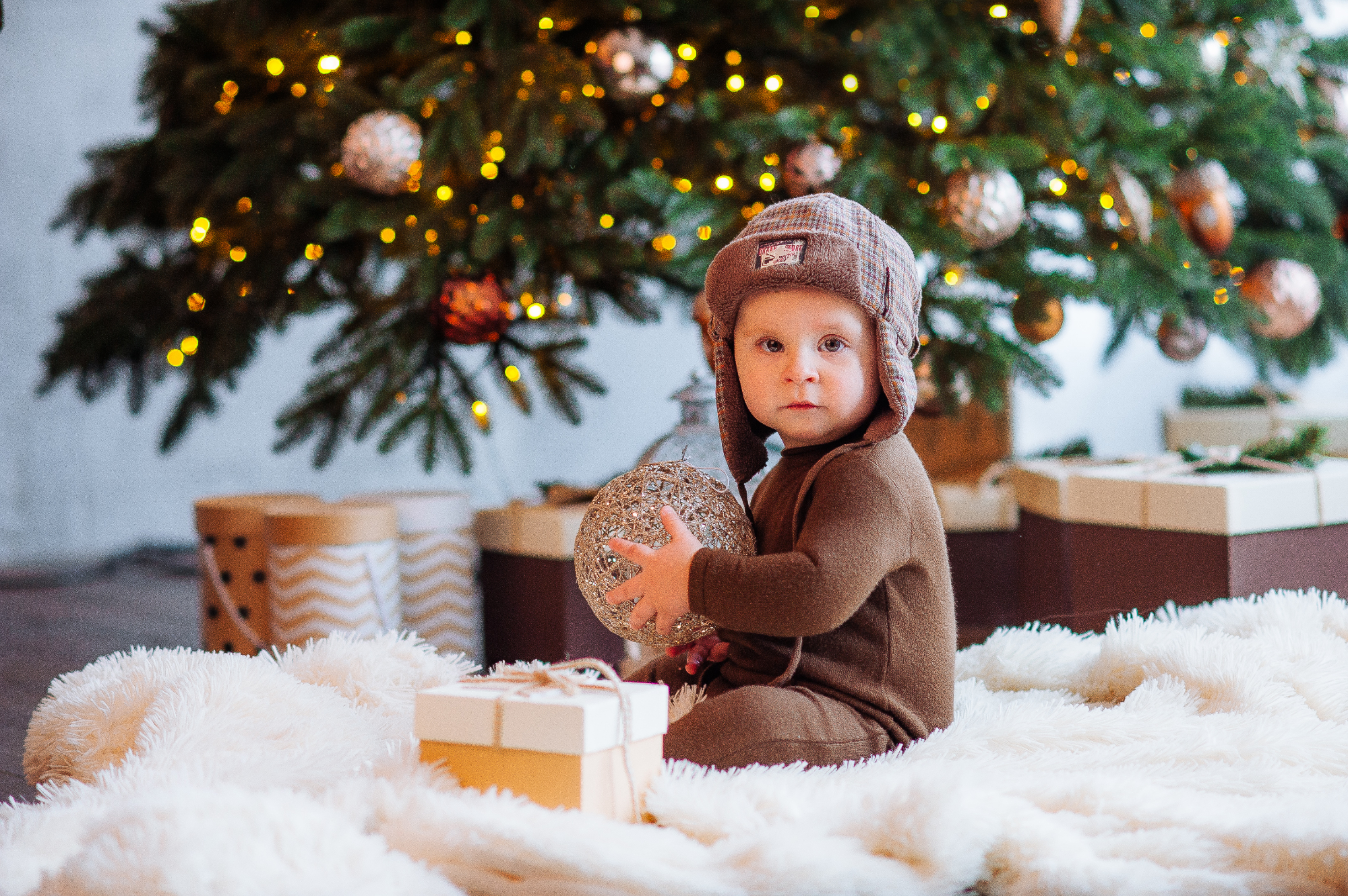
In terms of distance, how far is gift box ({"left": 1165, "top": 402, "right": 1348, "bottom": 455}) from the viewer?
2.28 metres

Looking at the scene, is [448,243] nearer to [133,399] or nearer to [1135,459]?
[133,399]

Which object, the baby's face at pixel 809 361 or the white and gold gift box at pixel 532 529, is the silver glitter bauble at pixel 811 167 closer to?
the white and gold gift box at pixel 532 529

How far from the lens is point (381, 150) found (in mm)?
1565

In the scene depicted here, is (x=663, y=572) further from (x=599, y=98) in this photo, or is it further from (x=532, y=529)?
(x=599, y=98)

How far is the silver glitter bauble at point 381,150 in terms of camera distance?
5.13ft

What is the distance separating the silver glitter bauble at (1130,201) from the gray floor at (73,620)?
4.82 feet

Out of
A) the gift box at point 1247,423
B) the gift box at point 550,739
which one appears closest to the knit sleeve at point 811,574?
the gift box at point 550,739

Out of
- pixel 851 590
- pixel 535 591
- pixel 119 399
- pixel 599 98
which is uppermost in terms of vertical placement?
pixel 599 98

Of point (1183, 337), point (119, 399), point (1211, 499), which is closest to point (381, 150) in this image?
point (1211, 499)

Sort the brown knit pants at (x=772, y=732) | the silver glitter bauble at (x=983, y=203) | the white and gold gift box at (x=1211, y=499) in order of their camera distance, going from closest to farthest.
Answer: the brown knit pants at (x=772, y=732) < the white and gold gift box at (x=1211, y=499) < the silver glitter bauble at (x=983, y=203)

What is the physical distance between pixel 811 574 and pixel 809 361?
0.56 ft

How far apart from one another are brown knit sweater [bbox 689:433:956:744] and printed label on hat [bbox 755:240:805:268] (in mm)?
147

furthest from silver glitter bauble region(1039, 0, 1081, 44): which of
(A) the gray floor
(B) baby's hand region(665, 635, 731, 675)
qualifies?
(A) the gray floor

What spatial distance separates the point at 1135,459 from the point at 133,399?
164 cm
